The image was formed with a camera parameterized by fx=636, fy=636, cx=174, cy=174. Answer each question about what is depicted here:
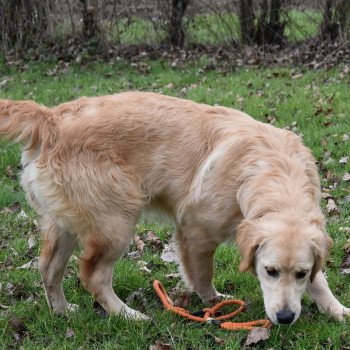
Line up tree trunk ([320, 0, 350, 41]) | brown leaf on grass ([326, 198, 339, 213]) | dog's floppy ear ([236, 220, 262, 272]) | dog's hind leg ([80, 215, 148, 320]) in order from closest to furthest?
dog's floppy ear ([236, 220, 262, 272]) → dog's hind leg ([80, 215, 148, 320]) → brown leaf on grass ([326, 198, 339, 213]) → tree trunk ([320, 0, 350, 41])

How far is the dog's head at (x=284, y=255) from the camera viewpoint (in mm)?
4117

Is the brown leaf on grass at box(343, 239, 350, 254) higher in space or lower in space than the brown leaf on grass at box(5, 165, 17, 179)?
higher

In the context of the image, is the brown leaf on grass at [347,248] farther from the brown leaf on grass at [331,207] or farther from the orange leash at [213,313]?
the orange leash at [213,313]

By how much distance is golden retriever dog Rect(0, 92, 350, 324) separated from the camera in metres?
4.61

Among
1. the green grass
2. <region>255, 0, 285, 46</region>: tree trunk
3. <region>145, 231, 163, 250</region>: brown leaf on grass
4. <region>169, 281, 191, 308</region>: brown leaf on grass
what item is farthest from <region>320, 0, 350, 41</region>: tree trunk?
<region>169, 281, 191, 308</region>: brown leaf on grass

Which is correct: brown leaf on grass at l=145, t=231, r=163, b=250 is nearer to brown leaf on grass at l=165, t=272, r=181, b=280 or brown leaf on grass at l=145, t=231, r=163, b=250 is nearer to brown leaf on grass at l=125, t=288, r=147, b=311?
brown leaf on grass at l=165, t=272, r=181, b=280

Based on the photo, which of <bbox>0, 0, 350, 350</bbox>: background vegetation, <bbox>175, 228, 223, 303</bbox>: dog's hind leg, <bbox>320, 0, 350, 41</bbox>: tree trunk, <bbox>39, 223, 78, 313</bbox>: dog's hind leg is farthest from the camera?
<bbox>320, 0, 350, 41</bbox>: tree trunk

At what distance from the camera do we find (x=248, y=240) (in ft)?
14.0

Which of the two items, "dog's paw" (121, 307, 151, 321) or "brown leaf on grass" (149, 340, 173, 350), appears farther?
"dog's paw" (121, 307, 151, 321)

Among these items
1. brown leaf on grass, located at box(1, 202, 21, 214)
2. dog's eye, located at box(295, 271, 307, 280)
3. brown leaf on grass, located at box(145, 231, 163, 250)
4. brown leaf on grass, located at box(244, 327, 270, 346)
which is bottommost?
brown leaf on grass, located at box(1, 202, 21, 214)

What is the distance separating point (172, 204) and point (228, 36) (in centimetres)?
1089

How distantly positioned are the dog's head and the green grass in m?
0.27

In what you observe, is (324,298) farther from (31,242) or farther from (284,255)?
(31,242)

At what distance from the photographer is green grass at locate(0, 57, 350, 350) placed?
14.4 feet
